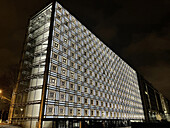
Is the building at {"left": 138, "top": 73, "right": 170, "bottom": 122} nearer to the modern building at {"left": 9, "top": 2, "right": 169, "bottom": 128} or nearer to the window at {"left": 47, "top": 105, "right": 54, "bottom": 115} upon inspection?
the modern building at {"left": 9, "top": 2, "right": 169, "bottom": 128}

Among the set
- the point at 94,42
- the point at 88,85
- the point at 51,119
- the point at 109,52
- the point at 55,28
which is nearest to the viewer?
the point at 51,119

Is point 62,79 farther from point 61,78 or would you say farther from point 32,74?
point 32,74

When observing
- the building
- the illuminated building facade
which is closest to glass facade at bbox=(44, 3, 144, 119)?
the illuminated building facade

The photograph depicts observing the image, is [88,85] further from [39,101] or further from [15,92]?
[15,92]

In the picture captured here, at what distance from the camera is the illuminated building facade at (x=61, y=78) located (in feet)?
85.8

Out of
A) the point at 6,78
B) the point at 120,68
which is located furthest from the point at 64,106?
the point at 120,68

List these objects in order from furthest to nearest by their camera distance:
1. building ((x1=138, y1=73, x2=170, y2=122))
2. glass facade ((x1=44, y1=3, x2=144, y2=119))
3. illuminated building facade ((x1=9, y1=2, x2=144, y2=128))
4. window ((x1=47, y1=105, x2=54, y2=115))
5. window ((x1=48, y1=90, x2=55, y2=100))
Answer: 1. building ((x1=138, y1=73, x2=170, y2=122))
2. glass facade ((x1=44, y1=3, x2=144, y2=119))
3. illuminated building facade ((x1=9, y1=2, x2=144, y2=128))
4. window ((x1=48, y1=90, x2=55, y2=100))
5. window ((x1=47, y1=105, x2=54, y2=115))

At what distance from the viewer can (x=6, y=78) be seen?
4041 cm

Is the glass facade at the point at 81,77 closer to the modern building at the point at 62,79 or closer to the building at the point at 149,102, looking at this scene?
the modern building at the point at 62,79

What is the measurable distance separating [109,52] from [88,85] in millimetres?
22343

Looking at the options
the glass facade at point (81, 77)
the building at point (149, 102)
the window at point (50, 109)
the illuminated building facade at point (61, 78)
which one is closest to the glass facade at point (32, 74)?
the illuminated building facade at point (61, 78)

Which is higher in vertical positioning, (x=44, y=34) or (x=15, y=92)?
(x=44, y=34)

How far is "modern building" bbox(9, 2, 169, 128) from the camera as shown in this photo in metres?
26.2

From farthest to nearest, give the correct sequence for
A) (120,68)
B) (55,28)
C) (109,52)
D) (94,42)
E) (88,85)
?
1. (120,68)
2. (109,52)
3. (94,42)
4. (88,85)
5. (55,28)
